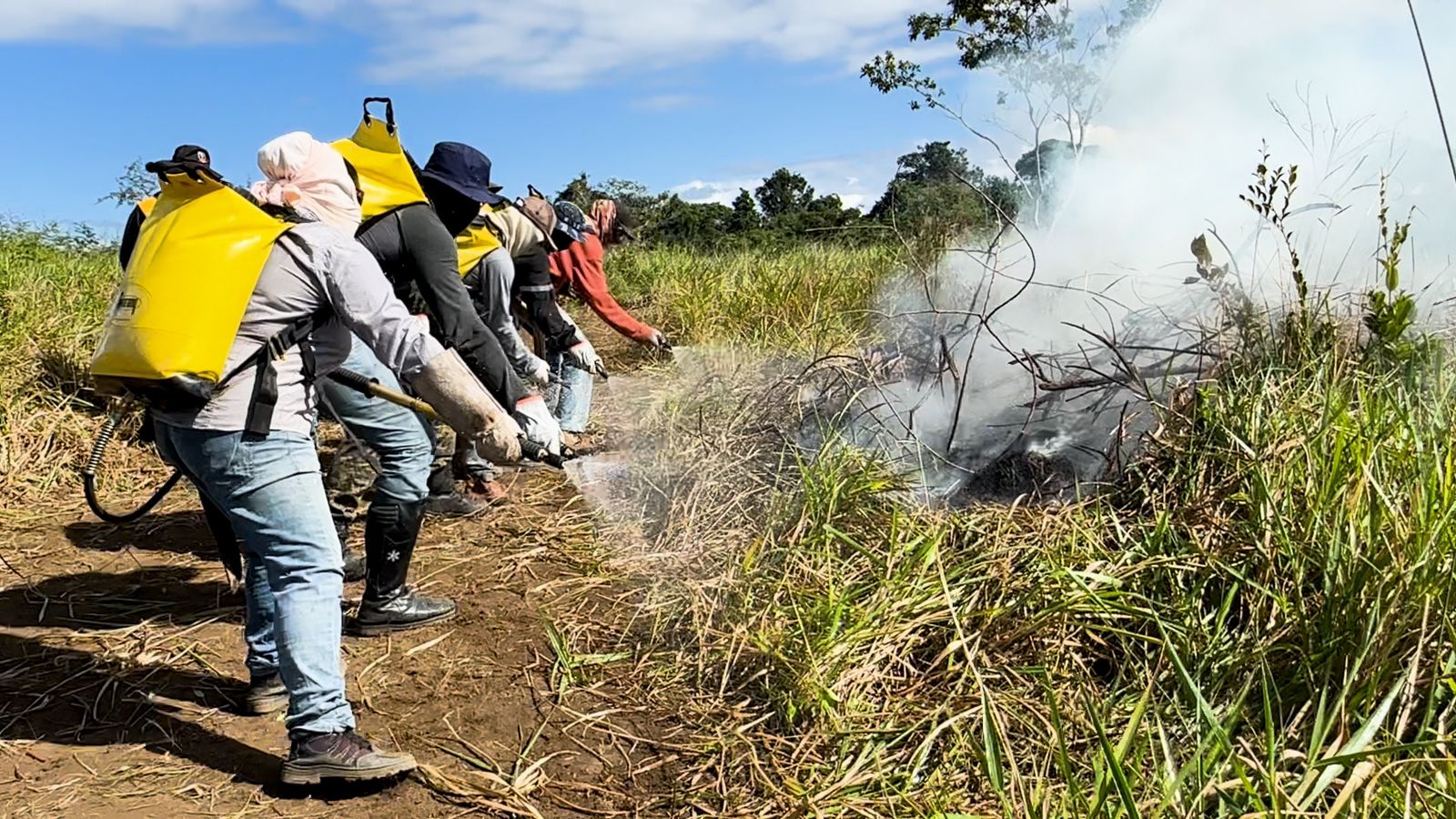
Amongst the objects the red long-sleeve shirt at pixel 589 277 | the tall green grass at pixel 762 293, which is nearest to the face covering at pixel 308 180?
the red long-sleeve shirt at pixel 589 277

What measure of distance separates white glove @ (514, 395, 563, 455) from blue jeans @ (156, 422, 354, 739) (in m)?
0.64

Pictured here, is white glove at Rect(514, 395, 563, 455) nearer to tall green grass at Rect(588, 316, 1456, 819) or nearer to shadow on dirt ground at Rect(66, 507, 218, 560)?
tall green grass at Rect(588, 316, 1456, 819)

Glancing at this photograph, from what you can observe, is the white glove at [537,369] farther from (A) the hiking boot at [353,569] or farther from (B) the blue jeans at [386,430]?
(B) the blue jeans at [386,430]

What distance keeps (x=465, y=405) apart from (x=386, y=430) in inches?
36.8

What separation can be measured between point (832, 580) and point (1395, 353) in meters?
2.08

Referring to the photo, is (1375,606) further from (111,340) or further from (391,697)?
(111,340)

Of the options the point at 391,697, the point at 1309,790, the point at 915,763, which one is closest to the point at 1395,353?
the point at 1309,790

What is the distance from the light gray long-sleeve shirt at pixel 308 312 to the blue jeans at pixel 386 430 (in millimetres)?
776

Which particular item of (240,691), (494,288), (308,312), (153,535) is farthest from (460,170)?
(153,535)

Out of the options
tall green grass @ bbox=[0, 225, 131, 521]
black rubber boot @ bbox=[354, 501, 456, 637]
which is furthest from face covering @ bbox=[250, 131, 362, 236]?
tall green grass @ bbox=[0, 225, 131, 521]

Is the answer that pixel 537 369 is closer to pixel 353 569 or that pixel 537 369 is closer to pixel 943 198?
pixel 353 569

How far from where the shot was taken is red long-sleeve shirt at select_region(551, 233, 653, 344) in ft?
18.8

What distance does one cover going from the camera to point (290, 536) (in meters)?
2.47

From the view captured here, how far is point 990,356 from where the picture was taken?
16.1 feet
